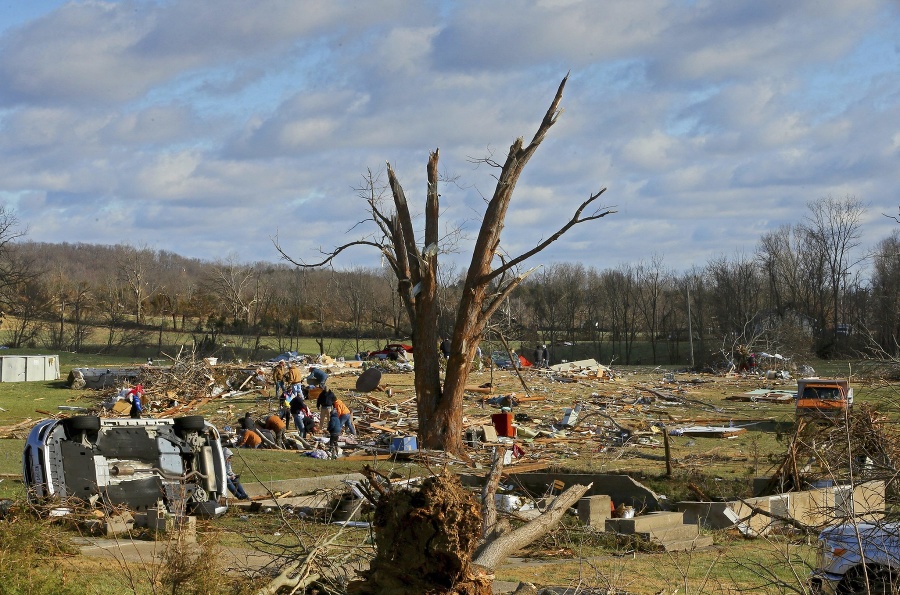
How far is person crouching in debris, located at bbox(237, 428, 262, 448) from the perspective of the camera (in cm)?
2178

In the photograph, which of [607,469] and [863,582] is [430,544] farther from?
[607,469]

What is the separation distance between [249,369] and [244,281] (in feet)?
120

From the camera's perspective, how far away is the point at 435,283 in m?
19.4

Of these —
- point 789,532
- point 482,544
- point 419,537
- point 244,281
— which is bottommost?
point 789,532

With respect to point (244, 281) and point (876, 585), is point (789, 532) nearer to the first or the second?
point (876, 585)

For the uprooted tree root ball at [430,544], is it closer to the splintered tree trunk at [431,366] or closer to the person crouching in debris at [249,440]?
the splintered tree trunk at [431,366]

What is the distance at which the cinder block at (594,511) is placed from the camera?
12492mm

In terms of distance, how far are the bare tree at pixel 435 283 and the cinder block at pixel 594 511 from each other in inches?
246

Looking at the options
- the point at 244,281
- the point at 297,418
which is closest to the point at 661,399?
the point at 297,418

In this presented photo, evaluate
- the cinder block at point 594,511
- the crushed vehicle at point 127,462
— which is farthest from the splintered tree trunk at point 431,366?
the crushed vehicle at point 127,462

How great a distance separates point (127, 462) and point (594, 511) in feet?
19.6

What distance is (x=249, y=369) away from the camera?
35844mm

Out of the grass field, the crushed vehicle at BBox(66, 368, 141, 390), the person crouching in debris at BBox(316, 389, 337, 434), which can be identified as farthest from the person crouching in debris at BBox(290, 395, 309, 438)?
the crushed vehicle at BBox(66, 368, 141, 390)

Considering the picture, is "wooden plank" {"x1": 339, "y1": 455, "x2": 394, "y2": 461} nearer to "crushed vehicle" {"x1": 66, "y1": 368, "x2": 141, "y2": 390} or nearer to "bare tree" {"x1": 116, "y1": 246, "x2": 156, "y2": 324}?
"crushed vehicle" {"x1": 66, "y1": 368, "x2": 141, "y2": 390}
